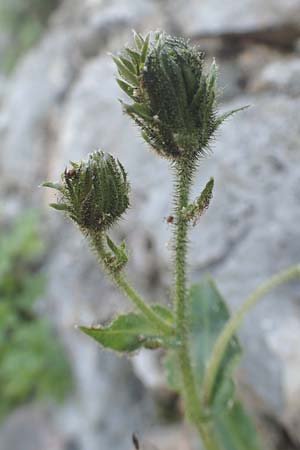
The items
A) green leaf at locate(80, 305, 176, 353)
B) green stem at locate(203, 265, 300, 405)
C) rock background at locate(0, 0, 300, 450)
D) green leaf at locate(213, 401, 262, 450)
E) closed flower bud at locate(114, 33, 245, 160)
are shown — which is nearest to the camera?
closed flower bud at locate(114, 33, 245, 160)

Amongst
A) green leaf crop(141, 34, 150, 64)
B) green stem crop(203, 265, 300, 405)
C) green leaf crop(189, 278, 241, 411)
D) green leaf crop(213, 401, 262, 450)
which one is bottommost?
green leaf crop(213, 401, 262, 450)

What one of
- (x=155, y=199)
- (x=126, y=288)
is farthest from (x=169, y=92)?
(x=155, y=199)

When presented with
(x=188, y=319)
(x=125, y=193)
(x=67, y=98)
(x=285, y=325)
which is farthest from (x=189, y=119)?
(x=67, y=98)

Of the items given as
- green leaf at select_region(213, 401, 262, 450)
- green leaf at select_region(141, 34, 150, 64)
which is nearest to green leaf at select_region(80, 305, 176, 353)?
green leaf at select_region(141, 34, 150, 64)

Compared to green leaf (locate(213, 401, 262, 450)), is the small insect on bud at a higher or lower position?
higher

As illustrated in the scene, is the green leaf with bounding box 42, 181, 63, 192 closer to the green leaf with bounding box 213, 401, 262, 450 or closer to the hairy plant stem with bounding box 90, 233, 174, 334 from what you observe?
the hairy plant stem with bounding box 90, 233, 174, 334

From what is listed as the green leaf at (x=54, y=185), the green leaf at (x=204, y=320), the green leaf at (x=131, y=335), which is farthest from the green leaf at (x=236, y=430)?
the green leaf at (x=54, y=185)

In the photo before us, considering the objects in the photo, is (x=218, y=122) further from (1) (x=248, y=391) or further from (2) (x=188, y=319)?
(1) (x=248, y=391)
